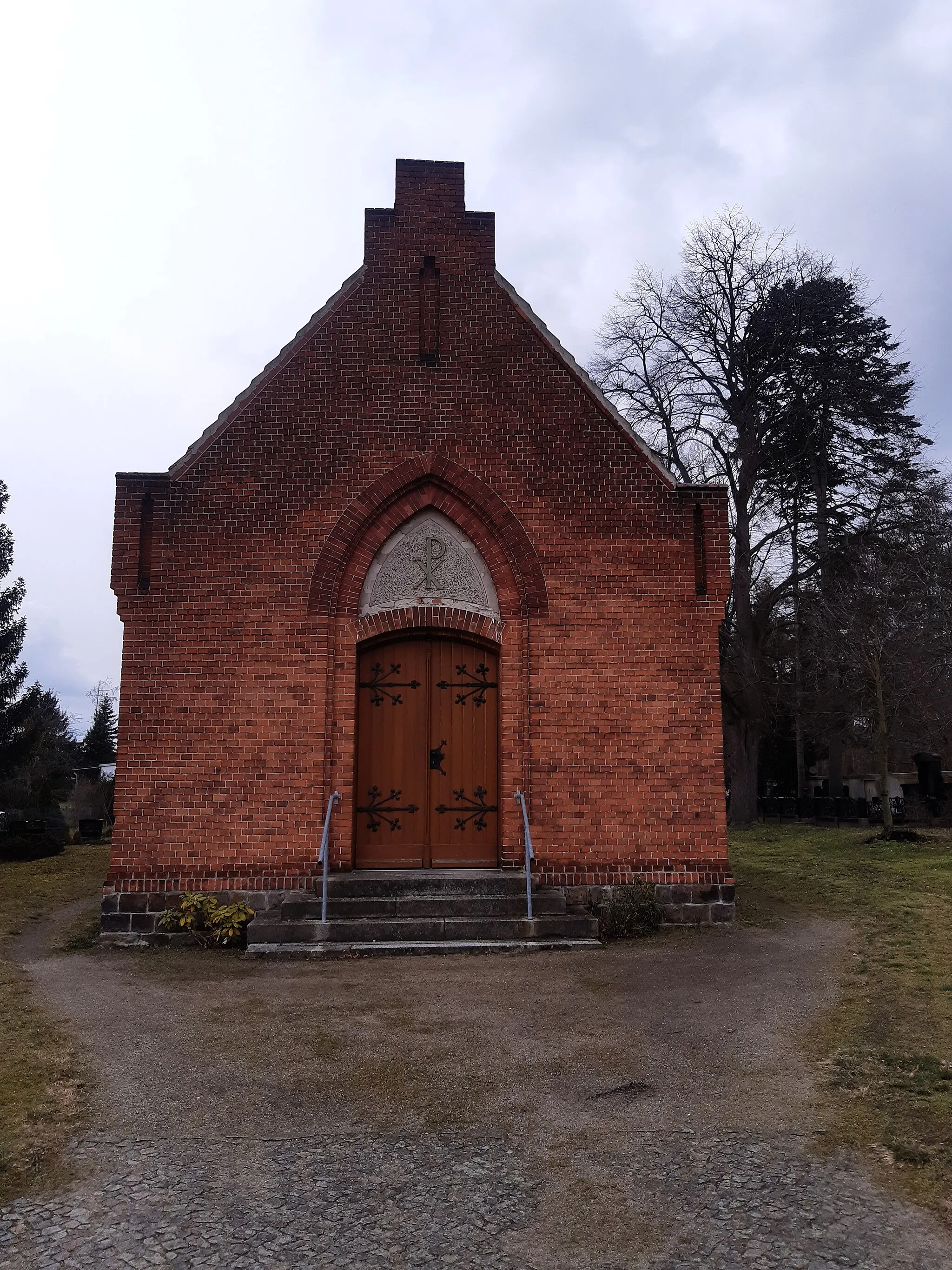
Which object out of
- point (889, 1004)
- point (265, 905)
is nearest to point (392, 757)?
point (265, 905)

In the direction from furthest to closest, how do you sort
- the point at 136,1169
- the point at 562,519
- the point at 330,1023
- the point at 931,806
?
the point at 931,806 → the point at 562,519 → the point at 330,1023 → the point at 136,1169

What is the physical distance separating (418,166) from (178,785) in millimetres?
7998

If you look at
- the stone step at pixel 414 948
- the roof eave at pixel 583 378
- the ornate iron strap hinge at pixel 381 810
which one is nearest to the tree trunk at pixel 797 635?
the roof eave at pixel 583 378

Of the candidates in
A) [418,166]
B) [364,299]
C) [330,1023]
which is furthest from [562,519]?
[330,1023]

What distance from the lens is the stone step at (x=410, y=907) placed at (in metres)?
8.70

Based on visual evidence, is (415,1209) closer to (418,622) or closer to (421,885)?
(421,885)

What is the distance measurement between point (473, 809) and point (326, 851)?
6.81ft

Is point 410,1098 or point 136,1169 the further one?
point 410,1098

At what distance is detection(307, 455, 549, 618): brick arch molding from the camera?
10.1m

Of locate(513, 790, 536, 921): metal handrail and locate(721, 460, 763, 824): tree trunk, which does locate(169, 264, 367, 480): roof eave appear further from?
locate(721, 460, 763, 824): tree trunk

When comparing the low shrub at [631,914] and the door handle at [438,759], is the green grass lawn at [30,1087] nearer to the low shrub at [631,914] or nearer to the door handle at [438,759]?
the door handle at [438,759]

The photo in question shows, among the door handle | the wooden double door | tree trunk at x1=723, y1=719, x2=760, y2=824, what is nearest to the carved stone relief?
the wooden double door

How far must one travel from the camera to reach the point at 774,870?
1466 cm

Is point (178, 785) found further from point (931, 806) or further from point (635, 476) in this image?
point (931, 806)
